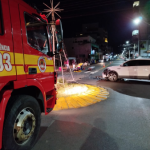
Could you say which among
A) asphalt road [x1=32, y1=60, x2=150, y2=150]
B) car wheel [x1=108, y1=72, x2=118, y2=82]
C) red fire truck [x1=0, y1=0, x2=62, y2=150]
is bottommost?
asphalt road [x1=32, y1=60, x2=150, y2=150]

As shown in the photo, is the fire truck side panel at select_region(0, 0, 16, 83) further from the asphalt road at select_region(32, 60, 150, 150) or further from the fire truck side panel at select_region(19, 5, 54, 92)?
the asphalt road at select_region(32, 60, 150, 150)

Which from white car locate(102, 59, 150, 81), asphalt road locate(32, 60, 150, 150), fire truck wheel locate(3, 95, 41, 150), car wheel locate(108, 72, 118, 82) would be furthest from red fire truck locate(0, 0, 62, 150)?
car wheel locate(108, 72, 118, 82)

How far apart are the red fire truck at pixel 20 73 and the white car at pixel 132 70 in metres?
8.08

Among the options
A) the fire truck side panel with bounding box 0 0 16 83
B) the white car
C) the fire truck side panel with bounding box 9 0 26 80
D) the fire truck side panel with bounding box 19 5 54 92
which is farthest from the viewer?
the white car

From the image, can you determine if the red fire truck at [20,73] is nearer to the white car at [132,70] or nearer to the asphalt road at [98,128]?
the asphalt road at [98,128]

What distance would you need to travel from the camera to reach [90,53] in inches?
2037

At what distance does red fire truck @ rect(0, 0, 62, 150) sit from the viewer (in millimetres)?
2244

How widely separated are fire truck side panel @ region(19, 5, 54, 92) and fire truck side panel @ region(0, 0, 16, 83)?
1.21 ft

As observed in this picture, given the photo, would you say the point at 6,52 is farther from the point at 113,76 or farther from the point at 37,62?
the point at 113,76

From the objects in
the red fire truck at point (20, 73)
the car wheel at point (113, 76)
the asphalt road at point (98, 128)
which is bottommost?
the asphalt road at point (98, 128)

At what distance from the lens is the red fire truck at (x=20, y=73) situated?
2244mm

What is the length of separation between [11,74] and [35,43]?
3.77 ft

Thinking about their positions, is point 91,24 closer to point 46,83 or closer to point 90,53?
point 90,53

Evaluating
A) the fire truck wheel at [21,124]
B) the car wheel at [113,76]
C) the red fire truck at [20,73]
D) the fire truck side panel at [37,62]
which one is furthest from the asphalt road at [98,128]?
the car wheel at [113,76]
